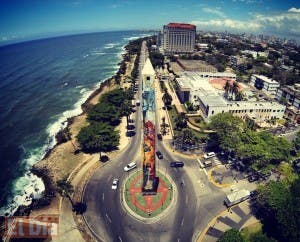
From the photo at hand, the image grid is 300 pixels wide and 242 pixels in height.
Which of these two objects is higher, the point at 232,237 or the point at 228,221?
the point at 232,237

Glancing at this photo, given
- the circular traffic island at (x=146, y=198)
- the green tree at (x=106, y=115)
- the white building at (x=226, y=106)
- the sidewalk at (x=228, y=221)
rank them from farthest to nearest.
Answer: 1. the green tree at (x=106, y=115)
2. the white building at (x=226, y=106)
3. the circular traffic island at (x=146, y=198)
4. the sidewalk at (x=228, y=221)

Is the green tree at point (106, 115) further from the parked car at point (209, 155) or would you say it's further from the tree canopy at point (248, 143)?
the parked car at point (209, 155)

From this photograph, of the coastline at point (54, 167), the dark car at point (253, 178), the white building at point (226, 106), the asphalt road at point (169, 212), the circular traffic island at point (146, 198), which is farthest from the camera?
the white building at point (226, 106)

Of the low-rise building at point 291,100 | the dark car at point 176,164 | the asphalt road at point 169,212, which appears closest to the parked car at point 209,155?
the asphalt road at point 169,212

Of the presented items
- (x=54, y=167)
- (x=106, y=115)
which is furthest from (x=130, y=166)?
(x=106, y=115)

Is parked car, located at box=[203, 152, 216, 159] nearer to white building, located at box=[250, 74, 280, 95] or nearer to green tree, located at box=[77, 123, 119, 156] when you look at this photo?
green tree, located at box=[77, 123, 119, 156]

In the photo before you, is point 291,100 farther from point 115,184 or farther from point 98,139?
point 115,184
